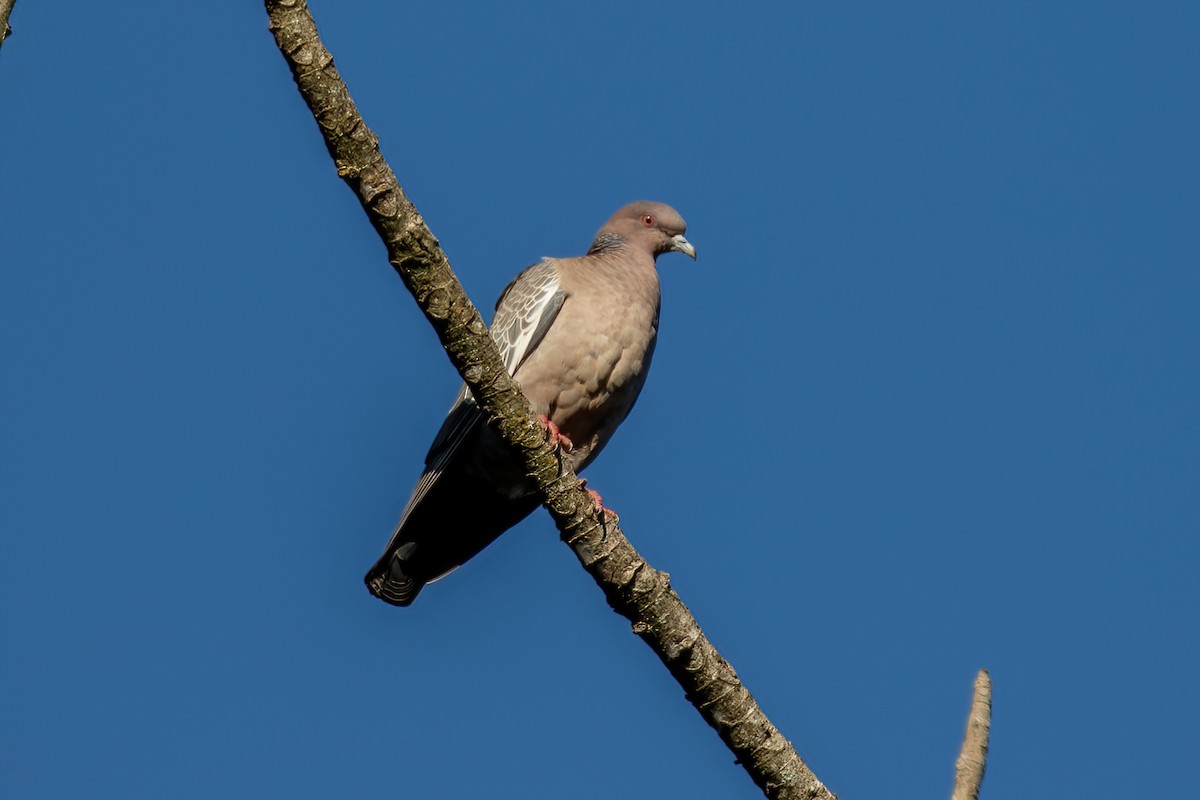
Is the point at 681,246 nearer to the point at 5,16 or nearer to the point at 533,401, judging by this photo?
the point at 533,401

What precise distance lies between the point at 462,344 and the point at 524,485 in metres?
1.94

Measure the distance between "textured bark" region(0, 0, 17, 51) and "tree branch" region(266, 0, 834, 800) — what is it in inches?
27.9

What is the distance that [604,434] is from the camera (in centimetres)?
706

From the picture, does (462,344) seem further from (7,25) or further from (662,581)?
(7,25)

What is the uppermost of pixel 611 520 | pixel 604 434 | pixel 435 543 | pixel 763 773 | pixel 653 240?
pixel 653 240

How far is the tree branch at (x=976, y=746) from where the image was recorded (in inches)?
176

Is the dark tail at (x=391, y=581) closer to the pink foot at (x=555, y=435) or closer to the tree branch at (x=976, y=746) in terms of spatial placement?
the pink foot at (x=555, y=435)

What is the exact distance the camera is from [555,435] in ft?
18.5

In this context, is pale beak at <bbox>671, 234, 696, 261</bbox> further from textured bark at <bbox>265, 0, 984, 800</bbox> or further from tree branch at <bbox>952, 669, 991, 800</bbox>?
tree branch at <bbox>952, 669, 991, 800</bbox>

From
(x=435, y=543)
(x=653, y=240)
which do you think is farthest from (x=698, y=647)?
(x=653, y=240)

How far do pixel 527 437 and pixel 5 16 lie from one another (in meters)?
2.21

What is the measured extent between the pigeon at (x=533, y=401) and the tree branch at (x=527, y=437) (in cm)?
114

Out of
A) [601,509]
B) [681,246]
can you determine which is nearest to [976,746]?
[601,509]

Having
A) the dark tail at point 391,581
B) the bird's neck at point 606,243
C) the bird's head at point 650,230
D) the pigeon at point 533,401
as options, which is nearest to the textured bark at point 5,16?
the pigeon at point 533,401
